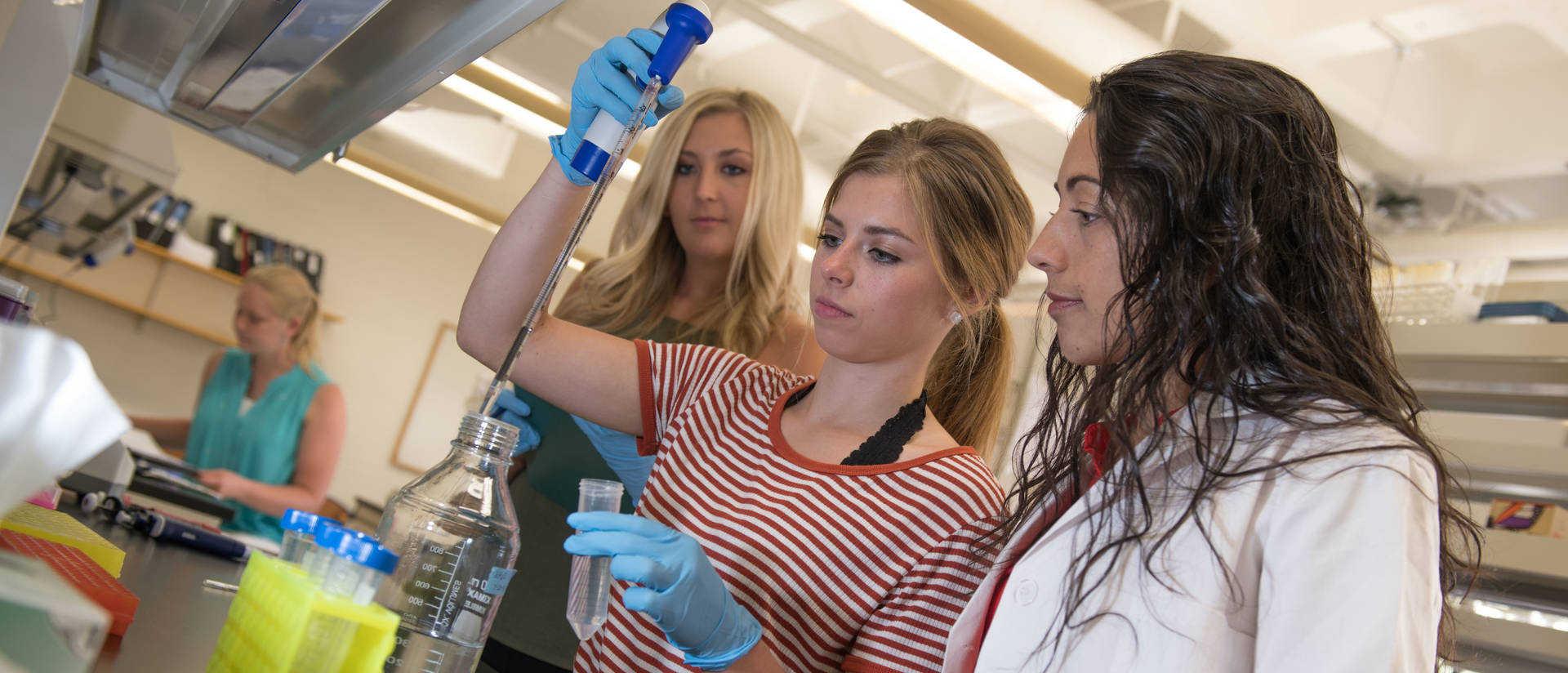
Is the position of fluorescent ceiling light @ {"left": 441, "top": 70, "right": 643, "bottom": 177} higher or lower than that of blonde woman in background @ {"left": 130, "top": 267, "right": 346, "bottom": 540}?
higher

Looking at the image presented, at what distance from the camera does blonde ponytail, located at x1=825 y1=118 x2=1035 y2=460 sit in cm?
125

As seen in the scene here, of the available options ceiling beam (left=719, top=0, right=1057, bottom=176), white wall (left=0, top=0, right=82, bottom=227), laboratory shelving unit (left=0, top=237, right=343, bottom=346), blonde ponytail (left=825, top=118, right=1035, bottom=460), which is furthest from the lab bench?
laboratory shelving unit (left=0, top=237, right=343, bottom=346)

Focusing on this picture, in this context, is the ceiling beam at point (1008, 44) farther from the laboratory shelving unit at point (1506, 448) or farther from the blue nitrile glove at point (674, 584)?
the blue nitrile glove at point (674, 584)

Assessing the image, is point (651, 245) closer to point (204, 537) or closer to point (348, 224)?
point (204, 537)

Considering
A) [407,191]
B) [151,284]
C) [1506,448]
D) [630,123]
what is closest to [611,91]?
[630,123]

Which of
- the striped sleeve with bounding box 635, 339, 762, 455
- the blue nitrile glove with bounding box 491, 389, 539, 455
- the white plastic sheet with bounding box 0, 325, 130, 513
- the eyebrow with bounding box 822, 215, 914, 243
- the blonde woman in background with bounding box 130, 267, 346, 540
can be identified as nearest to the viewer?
the white plastic sheet with bounding box 0, 325, 130, 513

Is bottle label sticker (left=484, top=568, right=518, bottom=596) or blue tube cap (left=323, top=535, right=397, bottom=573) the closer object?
blue tube cap (left=323, top=535, right=397, bottom=573)

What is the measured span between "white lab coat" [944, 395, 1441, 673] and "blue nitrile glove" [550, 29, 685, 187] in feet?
2.06

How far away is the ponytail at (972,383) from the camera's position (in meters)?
1.41

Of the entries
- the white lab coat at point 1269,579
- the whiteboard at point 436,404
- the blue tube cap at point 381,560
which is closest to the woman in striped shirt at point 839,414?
the white lab coat at point 1269,579

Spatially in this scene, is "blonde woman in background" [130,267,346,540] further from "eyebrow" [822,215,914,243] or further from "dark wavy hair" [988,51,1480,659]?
"dark wavy hair" [988,51,1480,659]

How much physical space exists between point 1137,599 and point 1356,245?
0.38 m

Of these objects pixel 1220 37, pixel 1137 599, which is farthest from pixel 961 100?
pixel 1137 599

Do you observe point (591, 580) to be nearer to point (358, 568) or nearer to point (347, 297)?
point (358, 568)
